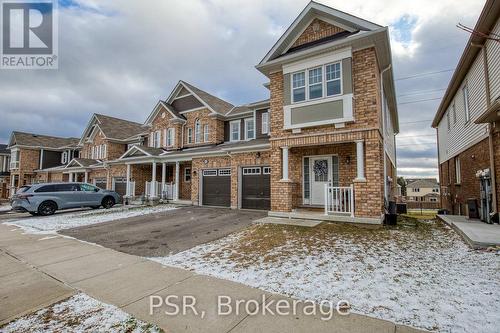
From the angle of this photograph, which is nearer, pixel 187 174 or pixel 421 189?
pixel 187 174

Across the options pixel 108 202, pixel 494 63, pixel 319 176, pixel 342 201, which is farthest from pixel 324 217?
pixel 108 202

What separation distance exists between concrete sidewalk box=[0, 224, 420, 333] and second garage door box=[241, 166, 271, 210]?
7432mm

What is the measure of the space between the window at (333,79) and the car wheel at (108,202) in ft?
47.1

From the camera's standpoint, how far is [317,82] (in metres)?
9.35

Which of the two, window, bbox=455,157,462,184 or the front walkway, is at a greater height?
window, bbox=455,157,462,184

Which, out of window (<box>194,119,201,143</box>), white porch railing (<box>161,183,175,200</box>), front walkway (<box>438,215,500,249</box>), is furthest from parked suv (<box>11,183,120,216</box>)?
front walkway (<box>438,215,500,249</box>)

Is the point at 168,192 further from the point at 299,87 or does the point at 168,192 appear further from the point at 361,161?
the point at 361,161

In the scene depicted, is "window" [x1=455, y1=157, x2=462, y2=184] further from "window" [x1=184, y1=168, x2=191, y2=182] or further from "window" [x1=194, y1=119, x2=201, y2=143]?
"window" [x1=184, y1=168, x2=191, y2=182]

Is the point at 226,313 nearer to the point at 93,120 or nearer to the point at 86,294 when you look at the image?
the point at 86,294

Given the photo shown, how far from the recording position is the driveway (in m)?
6.55

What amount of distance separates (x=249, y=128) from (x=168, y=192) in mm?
7222

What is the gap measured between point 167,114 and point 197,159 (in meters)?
6.00

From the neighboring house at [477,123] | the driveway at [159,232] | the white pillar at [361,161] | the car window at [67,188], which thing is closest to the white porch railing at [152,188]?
the car window at [67,188]

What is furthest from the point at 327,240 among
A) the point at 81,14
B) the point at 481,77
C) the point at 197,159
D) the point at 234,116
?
the point at 81,14
